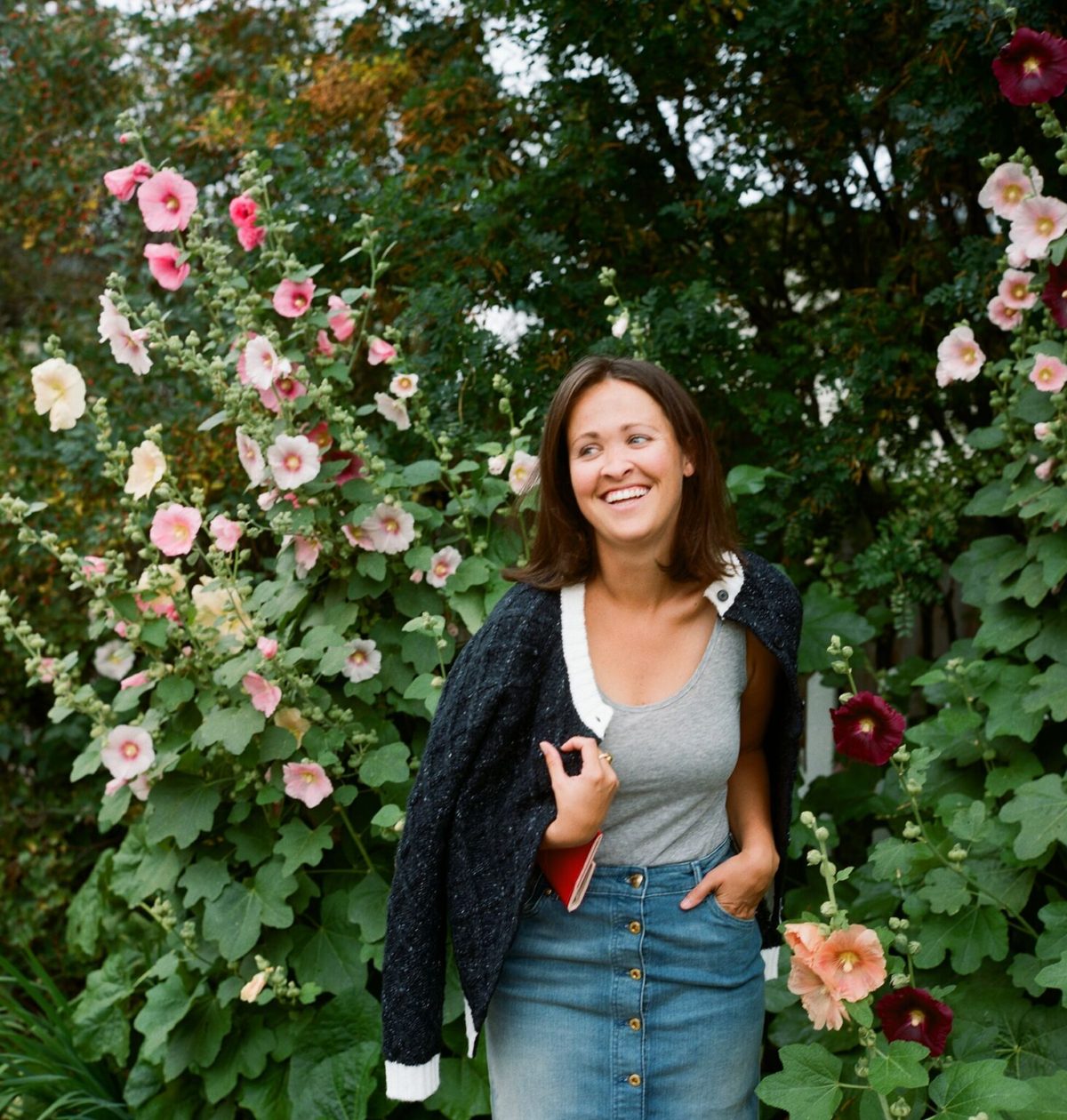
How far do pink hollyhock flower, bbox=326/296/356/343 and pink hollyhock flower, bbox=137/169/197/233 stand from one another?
0.97 ft

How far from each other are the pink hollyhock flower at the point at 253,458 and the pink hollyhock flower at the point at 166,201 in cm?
38

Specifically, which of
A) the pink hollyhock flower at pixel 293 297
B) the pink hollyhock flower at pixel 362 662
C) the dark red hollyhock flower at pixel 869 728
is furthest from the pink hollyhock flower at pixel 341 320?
the dark red hollyhock flower at pixel 869 728

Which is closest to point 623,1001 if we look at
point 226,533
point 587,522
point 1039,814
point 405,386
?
point 587,522

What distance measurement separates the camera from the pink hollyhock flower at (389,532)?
2334 millimetres

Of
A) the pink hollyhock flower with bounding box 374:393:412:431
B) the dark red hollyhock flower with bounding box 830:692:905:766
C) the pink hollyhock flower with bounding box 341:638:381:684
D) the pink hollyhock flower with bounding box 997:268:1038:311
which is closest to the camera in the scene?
the dark red hollyhock flower with bounding box 830:692:905:766

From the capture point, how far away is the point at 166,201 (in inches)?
88.0

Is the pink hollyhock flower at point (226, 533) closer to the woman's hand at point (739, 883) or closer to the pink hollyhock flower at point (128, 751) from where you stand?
the pink hollyhock flower at point (128, 751)

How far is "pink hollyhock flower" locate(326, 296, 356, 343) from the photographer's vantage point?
2.35 m

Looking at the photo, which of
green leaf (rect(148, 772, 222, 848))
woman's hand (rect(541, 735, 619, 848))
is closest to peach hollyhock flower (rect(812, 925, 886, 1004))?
woman's hand (rect(541, 735, 619, 848))

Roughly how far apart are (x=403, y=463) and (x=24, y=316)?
2.09 m

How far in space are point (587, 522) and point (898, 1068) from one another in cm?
77

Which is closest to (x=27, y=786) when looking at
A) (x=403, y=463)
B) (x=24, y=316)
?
(x=24, y=316)

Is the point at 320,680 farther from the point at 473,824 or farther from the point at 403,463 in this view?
the point at 473,824

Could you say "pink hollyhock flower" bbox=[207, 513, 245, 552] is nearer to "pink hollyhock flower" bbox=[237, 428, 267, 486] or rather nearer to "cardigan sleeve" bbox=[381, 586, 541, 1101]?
"pink hollyhock flower" bbox=[237, 428, 267, 486]
